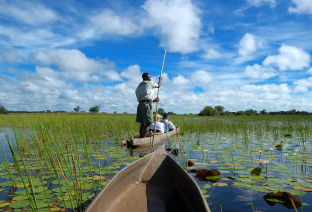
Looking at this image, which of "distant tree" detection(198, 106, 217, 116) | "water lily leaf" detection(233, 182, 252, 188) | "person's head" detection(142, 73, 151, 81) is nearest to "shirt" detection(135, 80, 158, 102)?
"person's head" detection(142, 73, 151, 81)

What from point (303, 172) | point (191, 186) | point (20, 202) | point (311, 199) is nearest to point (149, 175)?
point (191, 186)

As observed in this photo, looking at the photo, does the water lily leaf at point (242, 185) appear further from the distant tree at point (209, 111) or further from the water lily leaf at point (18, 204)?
the distant tree at point (209, 111)

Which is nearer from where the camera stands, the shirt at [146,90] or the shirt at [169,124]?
the shirt at [146,90]

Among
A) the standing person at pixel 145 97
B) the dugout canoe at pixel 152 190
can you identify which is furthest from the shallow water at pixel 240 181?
the standing person at pixel 145 97

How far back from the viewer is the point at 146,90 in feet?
20.0

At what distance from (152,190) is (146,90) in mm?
3895

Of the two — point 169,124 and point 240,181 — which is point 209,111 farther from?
point 240,181

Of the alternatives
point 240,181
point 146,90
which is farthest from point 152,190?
point 146,90

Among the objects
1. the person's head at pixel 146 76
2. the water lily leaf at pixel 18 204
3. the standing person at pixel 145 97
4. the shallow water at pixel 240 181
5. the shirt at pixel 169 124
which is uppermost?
the person's head at pixel 146 76

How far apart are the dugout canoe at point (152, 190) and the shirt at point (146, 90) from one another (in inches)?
131

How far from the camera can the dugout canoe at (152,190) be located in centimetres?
187

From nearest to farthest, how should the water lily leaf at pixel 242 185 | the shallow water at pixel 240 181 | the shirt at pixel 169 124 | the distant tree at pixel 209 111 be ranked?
the shallow water at pixel 240 181, the water lily leaf at pixel 242 185, the shirt at pixel 169 124, the distant tree at pixel 209 111

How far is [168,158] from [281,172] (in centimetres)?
199

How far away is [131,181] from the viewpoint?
248cm
